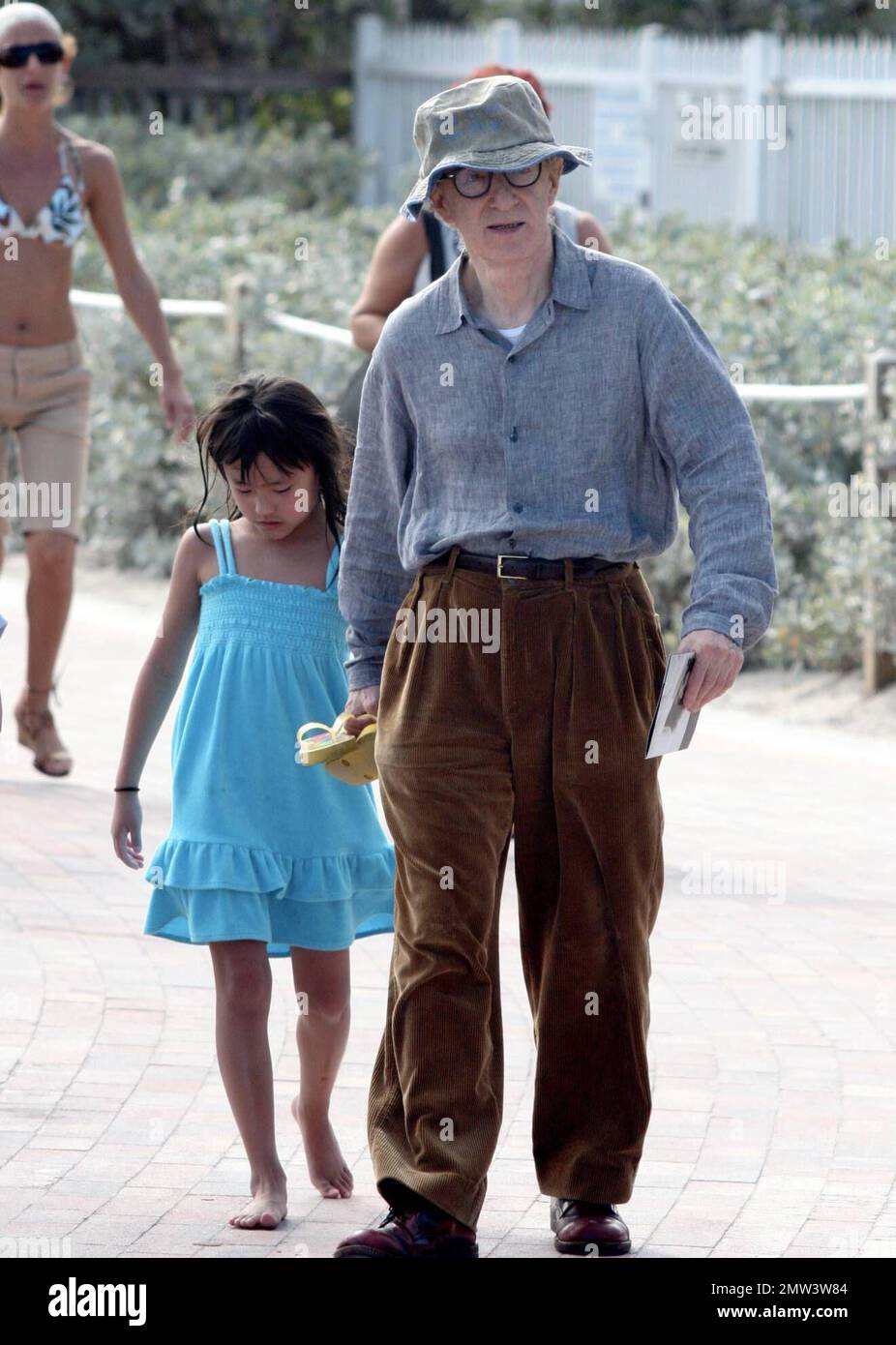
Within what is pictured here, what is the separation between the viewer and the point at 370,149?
950 inches

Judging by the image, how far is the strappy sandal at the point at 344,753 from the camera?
3.90 meters

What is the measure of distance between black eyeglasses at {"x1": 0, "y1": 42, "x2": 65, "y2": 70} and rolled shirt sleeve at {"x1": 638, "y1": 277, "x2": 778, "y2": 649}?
3883 mm

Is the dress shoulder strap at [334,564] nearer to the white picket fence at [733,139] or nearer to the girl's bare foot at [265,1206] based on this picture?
the girl's bare foot at [265,1206]

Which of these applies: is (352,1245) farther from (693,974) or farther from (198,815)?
(693,974)

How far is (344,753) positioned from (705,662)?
0.65 m

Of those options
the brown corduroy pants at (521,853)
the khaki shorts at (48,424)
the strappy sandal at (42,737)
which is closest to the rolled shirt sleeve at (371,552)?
the brown corduroy pants at (521,853)

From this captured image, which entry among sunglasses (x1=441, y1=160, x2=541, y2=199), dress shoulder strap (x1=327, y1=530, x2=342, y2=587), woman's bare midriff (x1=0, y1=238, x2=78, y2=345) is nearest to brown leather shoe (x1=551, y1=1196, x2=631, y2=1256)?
dress shoulder strap (x1=327, y1=530, x2=342, y2=587)

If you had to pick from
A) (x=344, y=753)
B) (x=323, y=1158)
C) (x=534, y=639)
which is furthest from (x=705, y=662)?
(x=323, y=1158)

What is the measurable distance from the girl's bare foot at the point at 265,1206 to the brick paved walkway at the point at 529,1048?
0.03 m

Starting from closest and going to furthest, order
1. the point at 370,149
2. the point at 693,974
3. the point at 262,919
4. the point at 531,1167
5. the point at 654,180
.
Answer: the point at 262,919 < the point at 531,1167 < the point at 693,974 < the point at 654,180 < the point at 370,149

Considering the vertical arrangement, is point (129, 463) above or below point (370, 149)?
below

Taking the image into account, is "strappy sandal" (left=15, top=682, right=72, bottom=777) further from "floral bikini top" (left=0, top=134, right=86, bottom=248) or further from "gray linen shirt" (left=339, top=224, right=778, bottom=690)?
"gray linen shirt" (left=339, top=224, right=778, bottom=690)

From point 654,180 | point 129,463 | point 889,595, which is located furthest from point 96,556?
point 654,180

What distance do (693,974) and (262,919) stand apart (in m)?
2.00
